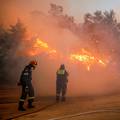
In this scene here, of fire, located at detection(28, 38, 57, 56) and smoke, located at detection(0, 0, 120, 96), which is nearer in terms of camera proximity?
smoke, located at detection(0, 0, 120, 96)

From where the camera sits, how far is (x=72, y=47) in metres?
25.2

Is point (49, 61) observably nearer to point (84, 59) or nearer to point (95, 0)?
point (84, 59)

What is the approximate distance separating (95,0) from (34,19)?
5025mm

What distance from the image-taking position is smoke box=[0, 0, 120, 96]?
2306 centimetres

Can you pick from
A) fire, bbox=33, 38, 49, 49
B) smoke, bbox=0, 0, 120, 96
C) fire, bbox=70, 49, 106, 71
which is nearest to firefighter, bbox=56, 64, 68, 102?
smoke, bbox=0, 0, 120, 96

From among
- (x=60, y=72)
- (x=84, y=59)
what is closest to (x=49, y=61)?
(x=84, y=59)

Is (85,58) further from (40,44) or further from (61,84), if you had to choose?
(61,84)

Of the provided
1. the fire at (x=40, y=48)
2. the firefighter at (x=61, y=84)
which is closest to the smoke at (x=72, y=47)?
the fire at (x=40, y=48)

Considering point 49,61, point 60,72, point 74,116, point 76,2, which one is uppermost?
point 76,2

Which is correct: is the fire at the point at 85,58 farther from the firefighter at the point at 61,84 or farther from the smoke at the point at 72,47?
the firefighter at the point at 61,84

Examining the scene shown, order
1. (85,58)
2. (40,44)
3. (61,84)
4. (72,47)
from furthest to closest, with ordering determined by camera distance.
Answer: (72,47) → (85,58) → (40,44) → (61,84)

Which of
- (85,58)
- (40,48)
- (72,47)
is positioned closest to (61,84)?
(40,48)

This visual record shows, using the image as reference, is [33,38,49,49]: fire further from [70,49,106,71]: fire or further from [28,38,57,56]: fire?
[70,49,106,71]: fire

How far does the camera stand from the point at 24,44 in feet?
83.4
